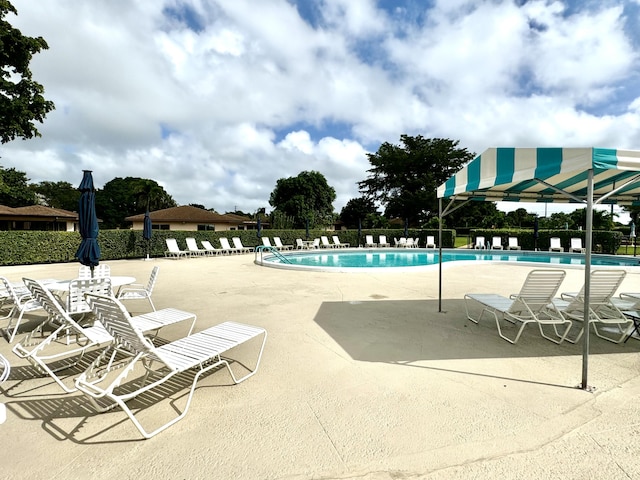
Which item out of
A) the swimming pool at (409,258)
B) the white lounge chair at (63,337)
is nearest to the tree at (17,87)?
the swimming pool at (409,258)

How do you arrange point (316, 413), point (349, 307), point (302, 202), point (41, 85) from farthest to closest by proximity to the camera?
1. point (302, 202)
2. point (41, 85)
3. point (349, 307)
4. point (316, 413)

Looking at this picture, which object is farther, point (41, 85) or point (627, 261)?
point (41, 85)

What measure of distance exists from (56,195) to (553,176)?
70344 mm

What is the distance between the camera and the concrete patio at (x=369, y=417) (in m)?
1.97

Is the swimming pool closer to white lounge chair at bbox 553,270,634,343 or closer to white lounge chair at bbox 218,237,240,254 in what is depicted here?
white lounge chair at bbox 218,237,240,254

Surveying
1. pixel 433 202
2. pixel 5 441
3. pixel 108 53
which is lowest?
pixel 5 441

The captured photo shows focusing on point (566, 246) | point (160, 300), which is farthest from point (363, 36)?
point (566, 246)

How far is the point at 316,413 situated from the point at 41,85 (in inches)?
899

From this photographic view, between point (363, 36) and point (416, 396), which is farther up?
point (363, 36)

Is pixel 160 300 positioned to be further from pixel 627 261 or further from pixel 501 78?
pixel 627 261

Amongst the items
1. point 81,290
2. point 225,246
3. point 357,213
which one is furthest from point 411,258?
point 357,213

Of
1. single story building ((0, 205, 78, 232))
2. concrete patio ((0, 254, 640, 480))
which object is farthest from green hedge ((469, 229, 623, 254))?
single story building ((0, 205, 78, 232))

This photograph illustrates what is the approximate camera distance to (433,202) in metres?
36.4

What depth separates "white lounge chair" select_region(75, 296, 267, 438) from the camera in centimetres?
239
